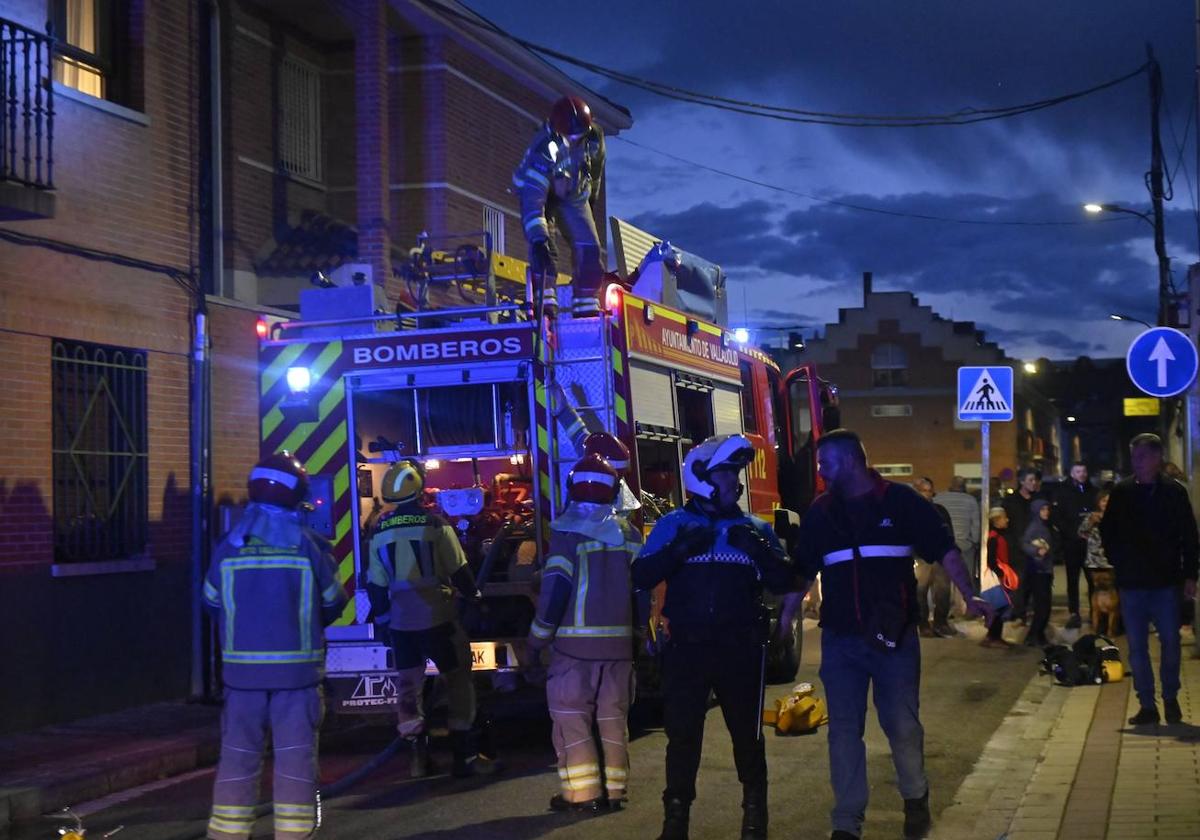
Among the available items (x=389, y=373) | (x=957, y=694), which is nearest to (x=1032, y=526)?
(x=957, y=694)

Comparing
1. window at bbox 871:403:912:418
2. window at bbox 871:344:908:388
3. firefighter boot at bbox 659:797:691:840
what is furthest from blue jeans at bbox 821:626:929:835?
window at bbox 871:344:908:388

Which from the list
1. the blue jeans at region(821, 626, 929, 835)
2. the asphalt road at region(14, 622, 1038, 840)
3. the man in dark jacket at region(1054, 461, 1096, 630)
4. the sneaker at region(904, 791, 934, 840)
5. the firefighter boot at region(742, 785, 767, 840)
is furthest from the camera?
the man in dark jacket at region(1054, 461, 1096, 630)

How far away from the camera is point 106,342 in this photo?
11875 mm

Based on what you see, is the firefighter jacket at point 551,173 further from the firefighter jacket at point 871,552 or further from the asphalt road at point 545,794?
the firefighter jacket at point 871,552

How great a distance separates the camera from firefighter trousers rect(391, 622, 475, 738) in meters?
8.69

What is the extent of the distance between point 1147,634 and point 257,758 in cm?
573

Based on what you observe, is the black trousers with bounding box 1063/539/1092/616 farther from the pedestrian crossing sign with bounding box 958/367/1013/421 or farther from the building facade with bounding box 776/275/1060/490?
the building facade with bounding box 776/275/1060/490

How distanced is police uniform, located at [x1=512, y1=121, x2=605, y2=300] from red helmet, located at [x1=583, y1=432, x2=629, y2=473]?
198 centimetres

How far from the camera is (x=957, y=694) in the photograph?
39.7 ft

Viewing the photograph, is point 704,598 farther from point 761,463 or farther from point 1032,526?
point 1032,526

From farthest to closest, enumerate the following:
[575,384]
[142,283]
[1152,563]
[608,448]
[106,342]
→ [142,283]
[106,342]
[575,384]
[1152,563]
[608,448]

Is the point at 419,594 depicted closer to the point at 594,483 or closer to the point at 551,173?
the point at 594,483

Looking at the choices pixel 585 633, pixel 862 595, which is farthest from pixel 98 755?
pixel 862 595

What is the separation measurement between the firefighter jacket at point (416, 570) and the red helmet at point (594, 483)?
4.03 feet
